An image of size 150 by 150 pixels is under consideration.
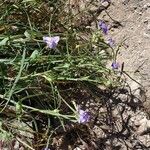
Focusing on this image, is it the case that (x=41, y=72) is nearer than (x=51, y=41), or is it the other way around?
(x=51, y=41)

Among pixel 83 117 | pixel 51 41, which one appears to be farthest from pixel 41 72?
pixel 83 117

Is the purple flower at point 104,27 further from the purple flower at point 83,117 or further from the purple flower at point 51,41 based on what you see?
the purple flower at point 83,117

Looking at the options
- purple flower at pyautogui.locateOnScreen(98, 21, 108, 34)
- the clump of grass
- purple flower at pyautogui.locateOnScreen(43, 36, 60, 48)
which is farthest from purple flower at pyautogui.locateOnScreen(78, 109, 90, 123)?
purple flower at pyautogui.locateOnScreen(98, 21, 108, 34)

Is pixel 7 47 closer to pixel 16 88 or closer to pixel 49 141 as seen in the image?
pixel 16 88

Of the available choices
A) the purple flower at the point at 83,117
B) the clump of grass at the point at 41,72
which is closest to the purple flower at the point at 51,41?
the clump of grass at the point at 41,72

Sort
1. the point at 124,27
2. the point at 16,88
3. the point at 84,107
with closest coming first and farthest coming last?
the point at 16,88 < the point at 84,107 < the point at 124,27

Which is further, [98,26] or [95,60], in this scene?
[98,26]

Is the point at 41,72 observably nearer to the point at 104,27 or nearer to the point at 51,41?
the point at 51,41

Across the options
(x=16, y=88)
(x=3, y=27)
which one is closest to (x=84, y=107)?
(x=16, y=88)
